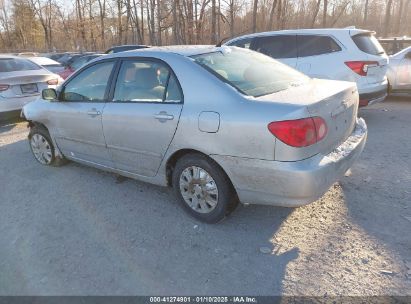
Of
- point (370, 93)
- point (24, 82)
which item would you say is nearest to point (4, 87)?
point (24, 82)

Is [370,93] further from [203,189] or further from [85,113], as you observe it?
[85,113]

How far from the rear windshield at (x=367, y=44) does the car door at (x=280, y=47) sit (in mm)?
1110

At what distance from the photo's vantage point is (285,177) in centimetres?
271

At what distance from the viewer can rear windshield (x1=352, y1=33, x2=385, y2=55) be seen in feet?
20.8

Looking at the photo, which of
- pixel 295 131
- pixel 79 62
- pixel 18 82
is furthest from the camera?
pixel 79 62

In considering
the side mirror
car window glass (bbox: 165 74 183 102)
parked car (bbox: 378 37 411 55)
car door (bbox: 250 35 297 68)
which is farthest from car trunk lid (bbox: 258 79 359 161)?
parked car (bbox: 378 37 411 55)

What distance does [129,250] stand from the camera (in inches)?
119

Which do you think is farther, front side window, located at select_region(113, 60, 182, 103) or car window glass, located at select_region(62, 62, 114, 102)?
car window glass, located at select_region(62, 62, 114, 102)

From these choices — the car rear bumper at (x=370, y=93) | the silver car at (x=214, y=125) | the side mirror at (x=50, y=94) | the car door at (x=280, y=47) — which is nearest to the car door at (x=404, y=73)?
the car rear bumper at (x=370, y=93)

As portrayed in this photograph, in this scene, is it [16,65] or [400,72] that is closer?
[16,65]

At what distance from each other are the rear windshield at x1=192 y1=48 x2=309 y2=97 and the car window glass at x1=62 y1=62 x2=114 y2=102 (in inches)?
46.2

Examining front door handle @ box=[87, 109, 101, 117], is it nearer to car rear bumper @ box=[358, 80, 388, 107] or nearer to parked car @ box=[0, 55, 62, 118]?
parked car @ box=[0, 55, 62, 118]

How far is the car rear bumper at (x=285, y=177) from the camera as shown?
2691 millimetres

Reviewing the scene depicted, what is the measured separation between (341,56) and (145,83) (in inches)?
163
